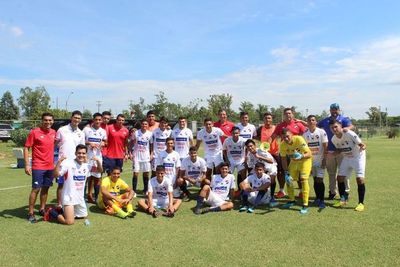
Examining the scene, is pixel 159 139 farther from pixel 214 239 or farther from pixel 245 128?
pixel 214 239

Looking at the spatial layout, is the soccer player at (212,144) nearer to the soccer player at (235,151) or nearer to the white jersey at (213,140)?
the white jersey at (213,140)

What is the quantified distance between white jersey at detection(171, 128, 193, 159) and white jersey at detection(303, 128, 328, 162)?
2902mm

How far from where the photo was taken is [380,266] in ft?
15.1

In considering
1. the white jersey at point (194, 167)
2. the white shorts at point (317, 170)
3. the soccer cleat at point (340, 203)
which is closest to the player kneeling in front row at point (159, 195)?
the white jersey at point (194, 167)

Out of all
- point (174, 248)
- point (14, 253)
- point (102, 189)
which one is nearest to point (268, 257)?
point (174, 248)

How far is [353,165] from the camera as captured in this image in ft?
25.5

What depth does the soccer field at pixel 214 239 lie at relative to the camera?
4.88m

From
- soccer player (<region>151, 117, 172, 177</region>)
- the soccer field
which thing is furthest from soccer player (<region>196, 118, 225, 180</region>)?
the soccer field

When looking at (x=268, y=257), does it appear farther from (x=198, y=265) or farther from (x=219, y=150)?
(x=219, y=150)

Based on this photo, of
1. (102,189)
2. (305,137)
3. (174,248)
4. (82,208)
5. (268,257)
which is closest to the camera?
(268,257)

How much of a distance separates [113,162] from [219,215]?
10.1ft

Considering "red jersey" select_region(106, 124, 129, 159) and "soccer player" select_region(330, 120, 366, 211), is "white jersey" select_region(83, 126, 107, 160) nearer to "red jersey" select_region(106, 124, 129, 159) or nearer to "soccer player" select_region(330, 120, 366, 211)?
"red jersey" select_region(106, 124, 129, 159)

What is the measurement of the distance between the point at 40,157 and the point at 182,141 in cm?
341

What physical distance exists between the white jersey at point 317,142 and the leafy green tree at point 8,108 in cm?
8280
